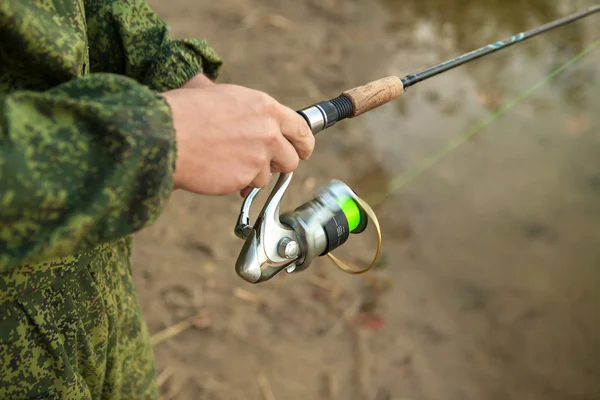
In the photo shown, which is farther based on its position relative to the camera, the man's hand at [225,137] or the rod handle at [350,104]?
the rod handle at [350,104]

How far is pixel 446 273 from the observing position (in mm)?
3375

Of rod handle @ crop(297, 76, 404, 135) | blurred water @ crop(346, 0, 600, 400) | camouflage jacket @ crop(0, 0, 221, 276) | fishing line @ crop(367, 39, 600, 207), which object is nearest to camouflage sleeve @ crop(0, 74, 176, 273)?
camouflage jacket @ crop(0, 0, 221, 276)

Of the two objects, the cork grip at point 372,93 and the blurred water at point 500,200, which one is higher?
the cork grip at point 372,93

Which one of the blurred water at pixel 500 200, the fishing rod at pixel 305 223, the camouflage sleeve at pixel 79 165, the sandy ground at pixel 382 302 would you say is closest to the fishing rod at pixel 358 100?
the fishing rod at pixel 305 223

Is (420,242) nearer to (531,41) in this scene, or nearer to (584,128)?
(584,128)

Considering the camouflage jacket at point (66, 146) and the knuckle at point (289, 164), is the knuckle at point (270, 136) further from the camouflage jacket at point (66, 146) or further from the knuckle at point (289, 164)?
the camouflage jacket at point (66, 146)

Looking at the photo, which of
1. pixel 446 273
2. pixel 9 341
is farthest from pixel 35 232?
pixel 446 273

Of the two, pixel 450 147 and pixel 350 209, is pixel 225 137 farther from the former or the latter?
pixel 450 147

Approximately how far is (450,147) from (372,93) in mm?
2884

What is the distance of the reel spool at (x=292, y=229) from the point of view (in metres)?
1.22

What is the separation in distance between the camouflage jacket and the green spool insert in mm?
534

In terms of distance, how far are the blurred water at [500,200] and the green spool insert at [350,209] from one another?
1.78 m

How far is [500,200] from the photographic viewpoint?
12.7 ft

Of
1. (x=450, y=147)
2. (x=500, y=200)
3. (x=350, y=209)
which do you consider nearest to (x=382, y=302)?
(x=500, y=200)
